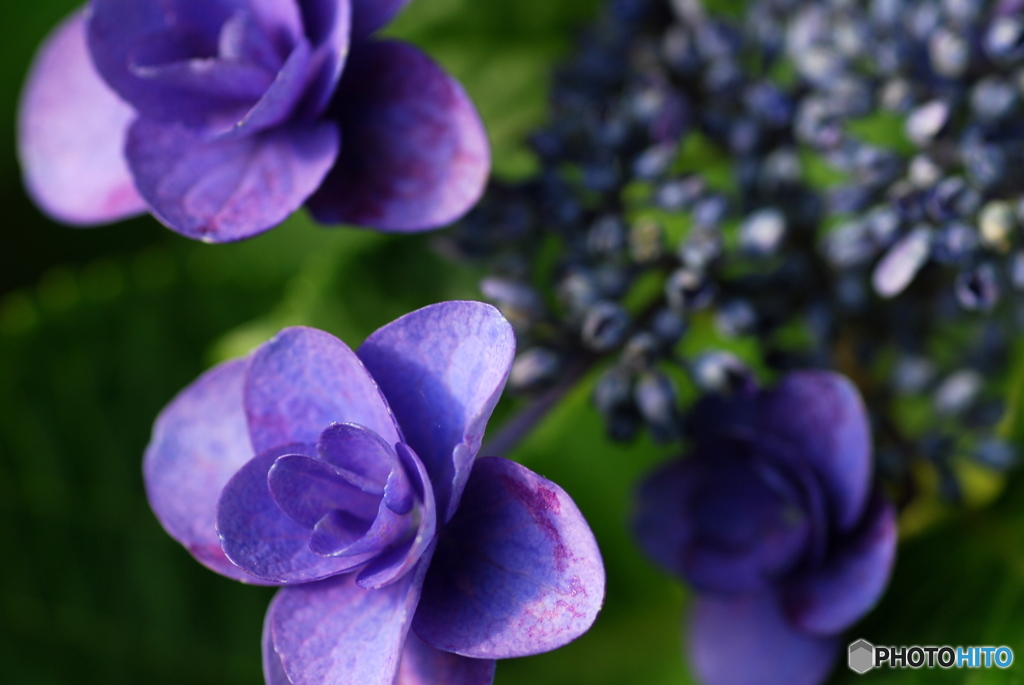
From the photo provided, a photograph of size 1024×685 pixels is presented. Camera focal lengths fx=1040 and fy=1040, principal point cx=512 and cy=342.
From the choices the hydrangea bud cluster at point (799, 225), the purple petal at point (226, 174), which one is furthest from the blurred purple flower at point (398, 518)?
the hydrangea bud cluster at point (799, 225)

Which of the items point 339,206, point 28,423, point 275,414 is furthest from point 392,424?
point 28,423

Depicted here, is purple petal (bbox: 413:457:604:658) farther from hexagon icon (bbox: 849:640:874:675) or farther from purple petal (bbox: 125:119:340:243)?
hexagon icon (bbox: 849:640:874:675)

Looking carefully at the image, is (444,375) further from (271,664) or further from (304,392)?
(271,664)

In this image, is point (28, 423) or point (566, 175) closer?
point (566, 175)

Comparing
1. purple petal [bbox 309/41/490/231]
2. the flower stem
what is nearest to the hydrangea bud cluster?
the flower stem

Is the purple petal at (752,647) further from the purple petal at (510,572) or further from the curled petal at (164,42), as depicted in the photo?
the curled petal at (164,42)

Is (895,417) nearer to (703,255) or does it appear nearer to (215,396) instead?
(703,255)
